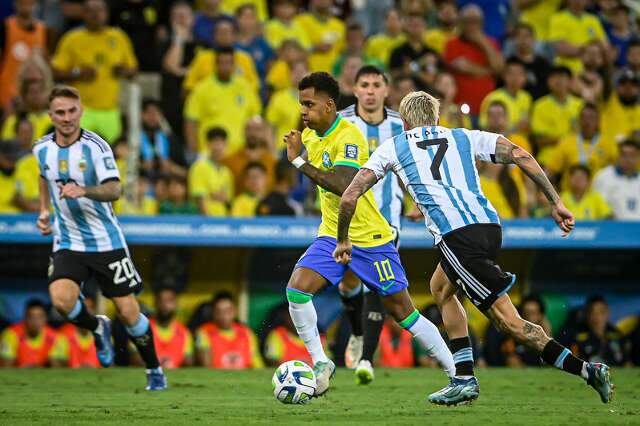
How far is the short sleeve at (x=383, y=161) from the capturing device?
796cm

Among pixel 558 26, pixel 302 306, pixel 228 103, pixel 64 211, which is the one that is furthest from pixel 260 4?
pixel 302 306

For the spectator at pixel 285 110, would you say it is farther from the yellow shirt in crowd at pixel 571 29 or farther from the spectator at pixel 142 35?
the yellow shirt in crowd at pixel 571 29

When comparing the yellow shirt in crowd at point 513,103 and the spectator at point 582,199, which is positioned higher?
the yellow shirt in crowd at point 513,103

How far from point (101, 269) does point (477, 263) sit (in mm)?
3501

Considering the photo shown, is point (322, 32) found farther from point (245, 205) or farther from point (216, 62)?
point (245, 205)

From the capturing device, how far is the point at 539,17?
1869 centimetres

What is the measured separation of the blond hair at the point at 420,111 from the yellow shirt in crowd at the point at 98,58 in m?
7.60

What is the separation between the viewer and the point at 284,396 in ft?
27.0

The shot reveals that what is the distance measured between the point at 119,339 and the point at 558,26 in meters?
8.46

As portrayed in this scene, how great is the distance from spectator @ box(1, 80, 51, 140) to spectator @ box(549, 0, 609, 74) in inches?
301

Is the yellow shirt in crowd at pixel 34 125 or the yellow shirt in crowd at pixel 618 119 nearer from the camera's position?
the yellow shirt in crowd at pixel 34 125

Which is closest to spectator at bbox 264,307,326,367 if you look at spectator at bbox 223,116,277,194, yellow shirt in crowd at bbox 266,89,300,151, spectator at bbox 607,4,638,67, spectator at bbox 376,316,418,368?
spectator at bbox 376,316,418,368

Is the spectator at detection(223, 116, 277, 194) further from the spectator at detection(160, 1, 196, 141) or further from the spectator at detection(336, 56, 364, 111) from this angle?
the spectator at detection(160, 1, 196, 141)

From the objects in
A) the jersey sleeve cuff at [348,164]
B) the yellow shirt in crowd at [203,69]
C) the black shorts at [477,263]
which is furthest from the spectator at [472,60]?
the black shorts at [477,263]
